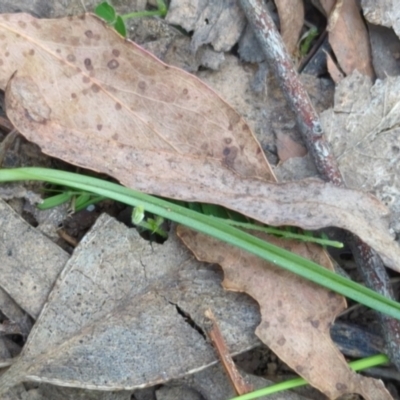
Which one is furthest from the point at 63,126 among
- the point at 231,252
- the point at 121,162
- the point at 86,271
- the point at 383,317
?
the point at 383,317

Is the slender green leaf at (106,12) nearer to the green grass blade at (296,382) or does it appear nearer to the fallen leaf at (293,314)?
the fallen leaf at (293,314)

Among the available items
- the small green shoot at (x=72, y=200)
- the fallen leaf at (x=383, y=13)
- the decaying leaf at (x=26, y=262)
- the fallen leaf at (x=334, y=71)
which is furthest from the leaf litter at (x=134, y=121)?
the fallen leaf at (x=383, y=13)

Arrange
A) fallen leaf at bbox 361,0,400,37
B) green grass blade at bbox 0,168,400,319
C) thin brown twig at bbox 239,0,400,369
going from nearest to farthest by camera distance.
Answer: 1. green grass blade at bbox 0,168,400,319
2. thin brown twig at bbox 239,0,400,369
3. fallen leaf at bbox 361,0,400,37

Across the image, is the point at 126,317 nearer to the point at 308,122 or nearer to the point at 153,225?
the point at 153,225

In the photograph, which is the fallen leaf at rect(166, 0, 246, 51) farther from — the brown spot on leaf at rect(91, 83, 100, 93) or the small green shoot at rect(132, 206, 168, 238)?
the small green shoot at rect(132, 206, 168, 238)

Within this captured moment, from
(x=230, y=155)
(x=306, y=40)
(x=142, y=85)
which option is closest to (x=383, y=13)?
(x=306, y=40)

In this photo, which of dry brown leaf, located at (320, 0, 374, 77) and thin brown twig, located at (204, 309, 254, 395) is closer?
thin brown twig, located at (204, 309, 254, 395)

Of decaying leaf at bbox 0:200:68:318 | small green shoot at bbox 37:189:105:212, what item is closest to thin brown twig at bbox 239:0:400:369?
small green shoot at bbox 37:189:105:212
